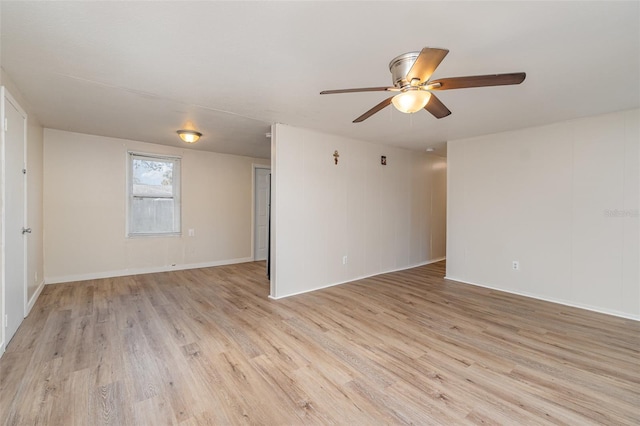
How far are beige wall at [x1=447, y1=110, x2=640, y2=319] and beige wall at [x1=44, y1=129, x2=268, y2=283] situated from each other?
4548mm

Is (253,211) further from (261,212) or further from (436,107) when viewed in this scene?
(436,107)

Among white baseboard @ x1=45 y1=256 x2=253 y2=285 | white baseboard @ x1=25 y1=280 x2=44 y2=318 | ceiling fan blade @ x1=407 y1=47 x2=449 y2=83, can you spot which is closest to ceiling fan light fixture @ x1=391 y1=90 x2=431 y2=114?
ceiling fan blade @ x1=407 y1=47 x2=449 y2=83

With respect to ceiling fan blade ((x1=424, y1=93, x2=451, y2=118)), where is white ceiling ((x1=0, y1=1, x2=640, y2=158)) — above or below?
above

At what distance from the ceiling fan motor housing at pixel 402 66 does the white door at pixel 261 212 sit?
16.0 feet

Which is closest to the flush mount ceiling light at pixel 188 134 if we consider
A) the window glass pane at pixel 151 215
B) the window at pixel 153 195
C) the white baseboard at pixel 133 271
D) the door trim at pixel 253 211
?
the window at pixel 153 195

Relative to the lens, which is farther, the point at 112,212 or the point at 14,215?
the point at 112,212

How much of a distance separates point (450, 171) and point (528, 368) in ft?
10.8

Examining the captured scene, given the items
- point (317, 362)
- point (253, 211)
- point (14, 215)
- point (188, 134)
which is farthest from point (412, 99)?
Result: point (253, 211)

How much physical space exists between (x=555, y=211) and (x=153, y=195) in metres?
6.34

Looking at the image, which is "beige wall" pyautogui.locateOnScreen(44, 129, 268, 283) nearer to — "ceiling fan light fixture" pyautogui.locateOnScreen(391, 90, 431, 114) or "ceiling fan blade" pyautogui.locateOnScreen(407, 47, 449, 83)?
"ceiling fan light fixture" pyautogui.locateOnScreen(391, 90, 431, 114)

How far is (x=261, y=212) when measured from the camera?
6426 millimetres

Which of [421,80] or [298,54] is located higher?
[298,54]

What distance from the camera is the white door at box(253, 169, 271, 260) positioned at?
20.8ft

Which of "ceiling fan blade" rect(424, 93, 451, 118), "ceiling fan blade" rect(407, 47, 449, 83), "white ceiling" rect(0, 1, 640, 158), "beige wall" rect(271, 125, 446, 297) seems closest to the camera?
"ceiling fan blade" rect(407, 47, 449, 83)
